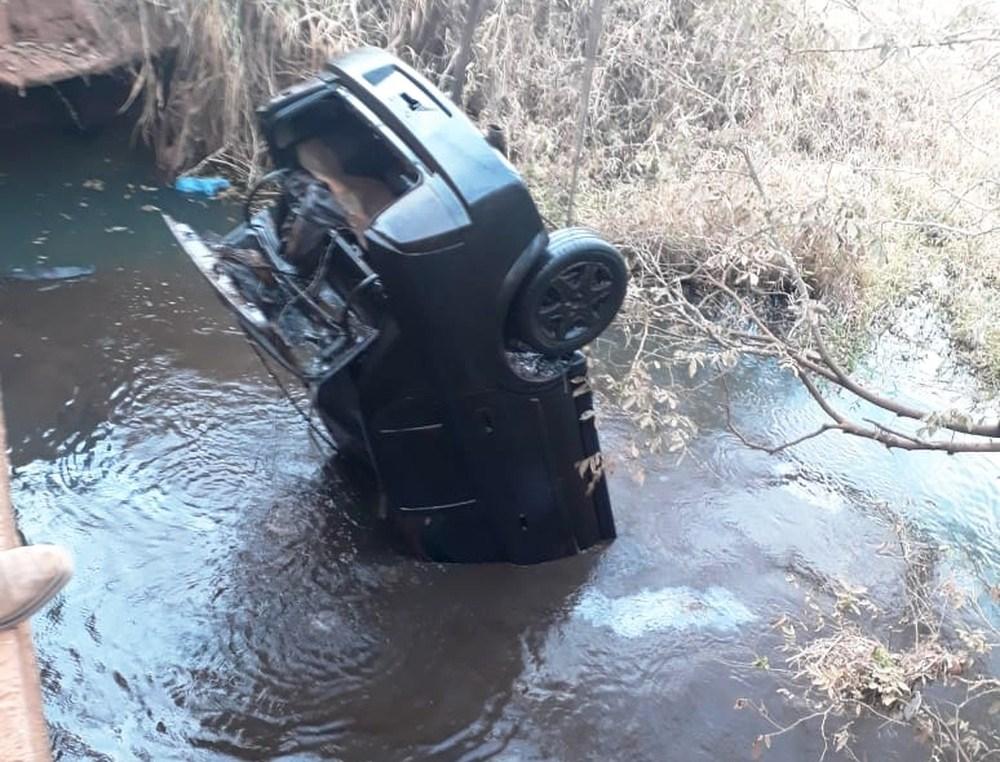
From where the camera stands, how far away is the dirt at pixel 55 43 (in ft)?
17.8

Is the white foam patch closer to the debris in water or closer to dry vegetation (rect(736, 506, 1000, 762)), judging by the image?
dry vegetation (rect(736, 506, 1000, 762))

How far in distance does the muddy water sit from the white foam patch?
0.03ft

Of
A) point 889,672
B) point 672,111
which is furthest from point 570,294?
point 672,111

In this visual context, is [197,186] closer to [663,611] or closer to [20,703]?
[663,611]

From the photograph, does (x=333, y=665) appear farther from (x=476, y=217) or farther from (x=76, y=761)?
(x=476, y=217)

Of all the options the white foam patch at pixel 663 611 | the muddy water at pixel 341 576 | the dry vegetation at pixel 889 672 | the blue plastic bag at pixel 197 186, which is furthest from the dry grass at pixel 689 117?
the dry vegetation at pixel 889 672

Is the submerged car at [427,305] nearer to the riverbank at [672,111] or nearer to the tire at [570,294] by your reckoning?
the tire at [570,294]

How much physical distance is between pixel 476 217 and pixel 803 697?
187 centimetres

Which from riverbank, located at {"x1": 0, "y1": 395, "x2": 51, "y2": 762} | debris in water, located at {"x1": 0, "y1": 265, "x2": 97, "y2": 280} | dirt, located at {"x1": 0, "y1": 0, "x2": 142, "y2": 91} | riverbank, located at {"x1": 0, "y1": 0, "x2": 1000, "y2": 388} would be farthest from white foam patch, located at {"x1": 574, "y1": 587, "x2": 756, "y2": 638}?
dirt, located at {"x1": 0, "y1": 0, "x2": 142, "y2": 91}

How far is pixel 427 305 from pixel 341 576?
44.7 inches

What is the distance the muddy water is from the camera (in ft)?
9.28

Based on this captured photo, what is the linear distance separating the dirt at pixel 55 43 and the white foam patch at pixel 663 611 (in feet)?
14.4

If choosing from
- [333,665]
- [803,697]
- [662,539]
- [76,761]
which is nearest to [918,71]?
[662,539]

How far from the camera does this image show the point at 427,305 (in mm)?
2691
